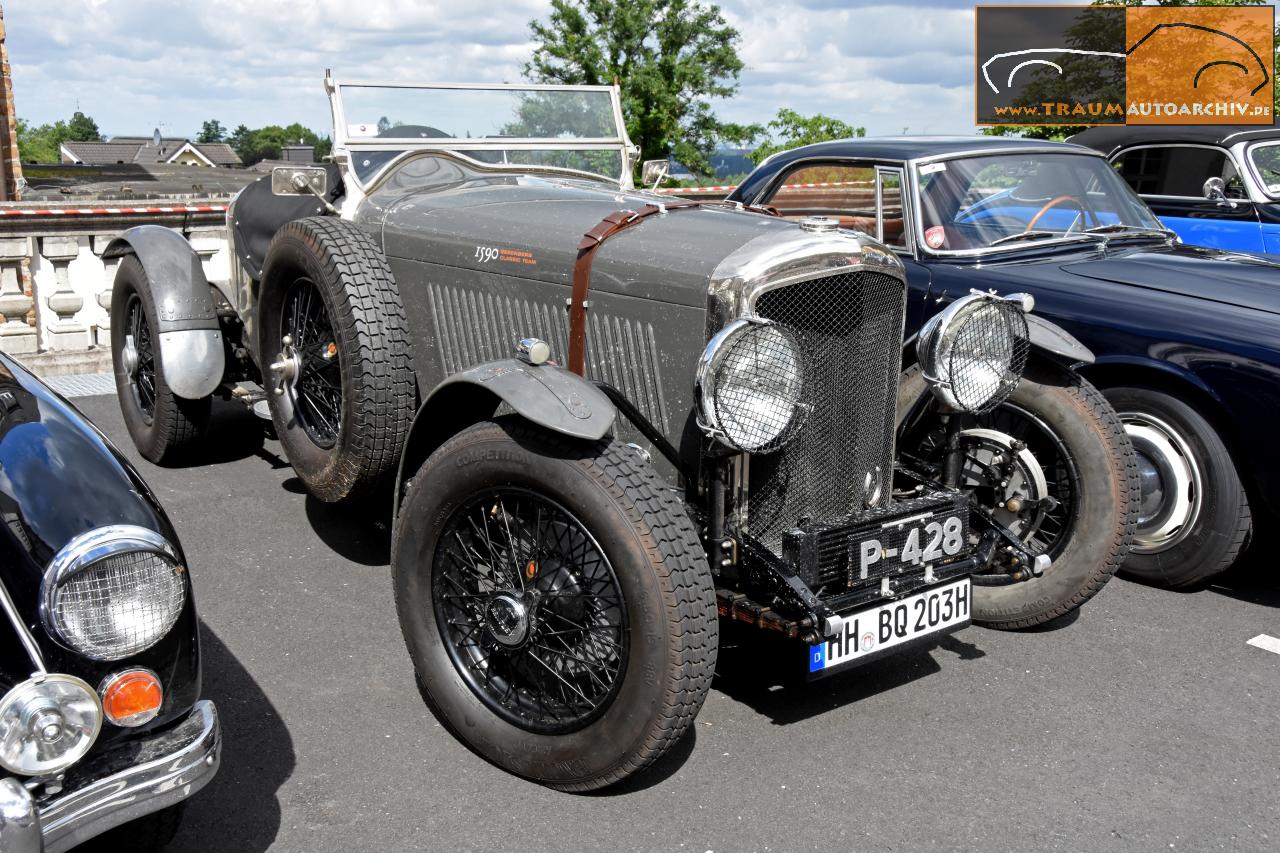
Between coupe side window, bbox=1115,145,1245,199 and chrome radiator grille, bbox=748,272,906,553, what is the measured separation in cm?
489

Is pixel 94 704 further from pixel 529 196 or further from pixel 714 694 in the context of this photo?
pixel 529 196

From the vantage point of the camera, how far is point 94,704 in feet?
6.91

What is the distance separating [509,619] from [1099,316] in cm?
287

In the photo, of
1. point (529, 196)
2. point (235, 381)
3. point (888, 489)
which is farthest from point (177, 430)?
point (888, 489)

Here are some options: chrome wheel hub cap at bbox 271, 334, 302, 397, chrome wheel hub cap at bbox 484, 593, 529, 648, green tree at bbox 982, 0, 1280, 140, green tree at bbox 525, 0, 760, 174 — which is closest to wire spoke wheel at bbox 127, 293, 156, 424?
chrome wheel hub cap at bbox 271, 334, 302, 397

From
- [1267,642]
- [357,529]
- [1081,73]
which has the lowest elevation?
[1267,642]

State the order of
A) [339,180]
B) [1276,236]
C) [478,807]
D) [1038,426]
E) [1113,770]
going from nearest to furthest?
[478,807] < [1113,770] < [1038,426] < [339,180] < [1276,236]

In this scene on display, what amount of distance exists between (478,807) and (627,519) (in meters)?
0.88

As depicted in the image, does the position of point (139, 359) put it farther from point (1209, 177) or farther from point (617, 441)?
point (1209, 177)

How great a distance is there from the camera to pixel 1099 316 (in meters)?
4.52

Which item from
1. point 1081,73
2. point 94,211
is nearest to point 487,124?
point 94,211

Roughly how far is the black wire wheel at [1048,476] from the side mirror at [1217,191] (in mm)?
3860

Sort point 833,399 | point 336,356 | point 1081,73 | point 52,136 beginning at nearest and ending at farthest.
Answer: point 833,399 < point 336,356 < point 1081,73 < point 52,136

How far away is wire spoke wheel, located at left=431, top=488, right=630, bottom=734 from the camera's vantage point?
115 inches
